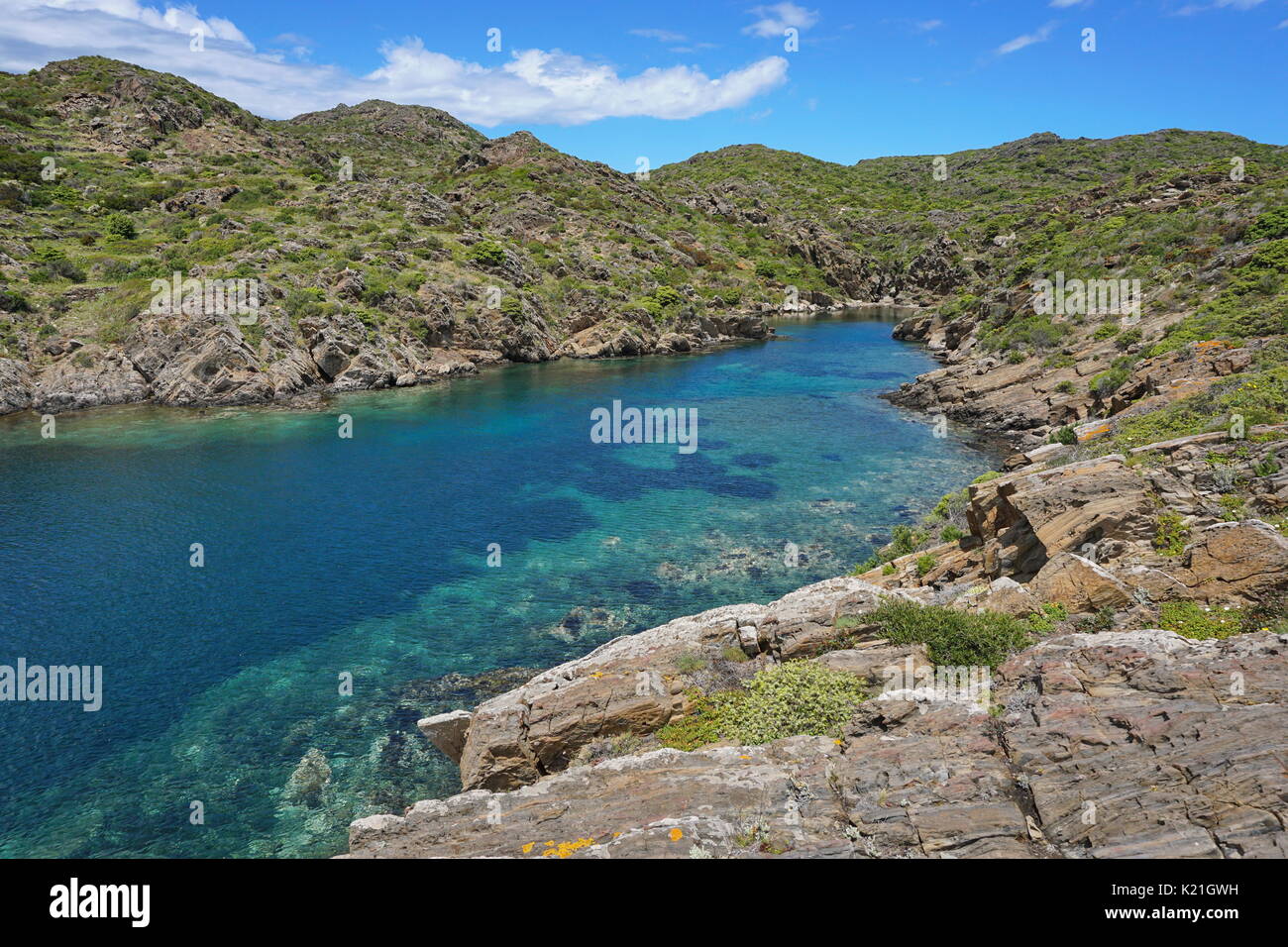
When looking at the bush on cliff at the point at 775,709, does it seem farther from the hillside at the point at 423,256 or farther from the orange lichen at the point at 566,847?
the hillside at the point at 423,256

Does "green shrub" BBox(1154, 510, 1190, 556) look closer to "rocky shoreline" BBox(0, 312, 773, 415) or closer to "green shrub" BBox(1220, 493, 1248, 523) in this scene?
"green shrub" BBox(1220, 493, 1248, 523)

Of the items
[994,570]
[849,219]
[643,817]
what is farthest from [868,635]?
[849,219]

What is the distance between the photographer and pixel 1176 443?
2227 cm

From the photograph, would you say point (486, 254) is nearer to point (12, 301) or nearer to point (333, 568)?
point (12, 301)

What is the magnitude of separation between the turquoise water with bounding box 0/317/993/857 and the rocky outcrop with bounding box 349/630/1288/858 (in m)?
8.20

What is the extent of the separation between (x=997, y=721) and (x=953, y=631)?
4309 millimetres

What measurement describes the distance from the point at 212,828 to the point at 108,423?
172 feet

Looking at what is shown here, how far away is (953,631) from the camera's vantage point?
57.2 ft

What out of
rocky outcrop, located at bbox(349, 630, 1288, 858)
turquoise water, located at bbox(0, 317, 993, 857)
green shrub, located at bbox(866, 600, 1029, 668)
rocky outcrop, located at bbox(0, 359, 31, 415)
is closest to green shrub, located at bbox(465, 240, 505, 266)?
turquoise water, located at bbox(0, 317, 993, 857)

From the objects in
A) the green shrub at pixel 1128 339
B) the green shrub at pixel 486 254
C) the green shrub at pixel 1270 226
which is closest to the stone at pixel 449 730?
the green shrub at pixel 1128 339

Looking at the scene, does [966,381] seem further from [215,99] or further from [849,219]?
[215,99]

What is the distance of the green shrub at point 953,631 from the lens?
16.3 meters

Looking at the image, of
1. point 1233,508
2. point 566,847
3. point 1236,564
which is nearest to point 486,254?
point 1233,508

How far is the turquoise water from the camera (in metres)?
20.2
